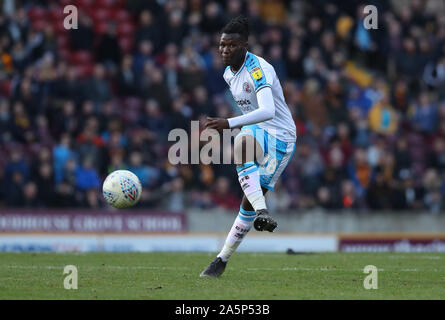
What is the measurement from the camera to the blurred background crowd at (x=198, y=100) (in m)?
18.6

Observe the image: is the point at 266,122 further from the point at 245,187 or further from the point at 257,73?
the point at 245,187

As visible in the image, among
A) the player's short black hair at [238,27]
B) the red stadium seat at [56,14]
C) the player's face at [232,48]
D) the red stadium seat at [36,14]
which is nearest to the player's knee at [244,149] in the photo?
the player's face at [232,48]

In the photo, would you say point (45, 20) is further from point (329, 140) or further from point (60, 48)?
point (329, 140)

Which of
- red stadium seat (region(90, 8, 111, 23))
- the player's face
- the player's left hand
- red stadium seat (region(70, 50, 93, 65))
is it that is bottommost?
the player's left hand

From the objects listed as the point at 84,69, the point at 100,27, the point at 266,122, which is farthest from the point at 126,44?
the point at 266,122

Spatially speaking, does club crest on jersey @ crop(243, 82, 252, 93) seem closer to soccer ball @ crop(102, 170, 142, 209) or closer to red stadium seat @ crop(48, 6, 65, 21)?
soccer ball @ crop(102, 170, 142, 209)

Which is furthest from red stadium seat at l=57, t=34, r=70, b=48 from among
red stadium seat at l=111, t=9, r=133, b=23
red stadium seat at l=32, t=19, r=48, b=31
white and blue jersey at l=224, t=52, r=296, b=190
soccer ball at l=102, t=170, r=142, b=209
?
white and blue jersey at l=224, t=52, r=296, b=190

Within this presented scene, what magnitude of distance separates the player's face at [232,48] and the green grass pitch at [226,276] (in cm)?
257

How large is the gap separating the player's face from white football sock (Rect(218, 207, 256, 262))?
5.93 feet

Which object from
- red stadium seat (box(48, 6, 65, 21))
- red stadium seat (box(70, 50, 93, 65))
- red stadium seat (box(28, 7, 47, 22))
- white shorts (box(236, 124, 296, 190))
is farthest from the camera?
red stadium seat (box(48, 6, 65, 21))

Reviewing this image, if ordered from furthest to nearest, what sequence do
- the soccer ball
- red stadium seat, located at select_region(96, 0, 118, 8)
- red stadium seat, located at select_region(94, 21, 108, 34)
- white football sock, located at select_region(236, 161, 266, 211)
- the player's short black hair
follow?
red stadium seat, located at select_region(96, 0, 118, 8) → red stadium seat, located at select_region(94, 21, 108, 34) → the soccer ball → the player's short black hair → white football sock, located at select_region(236, 161, 266, 211)

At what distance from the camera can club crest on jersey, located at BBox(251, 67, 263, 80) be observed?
32.7ft

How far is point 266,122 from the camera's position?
10.4 m

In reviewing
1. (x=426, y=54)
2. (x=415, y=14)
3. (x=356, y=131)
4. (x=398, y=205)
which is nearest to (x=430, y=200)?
(x=398, y=205)
